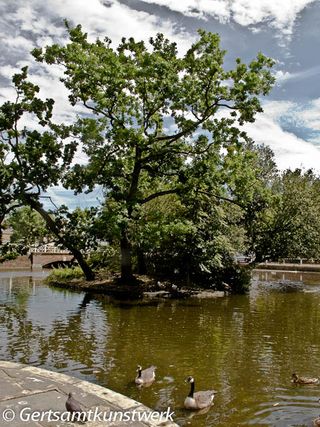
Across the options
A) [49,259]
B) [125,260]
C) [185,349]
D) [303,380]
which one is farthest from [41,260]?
[303,380]

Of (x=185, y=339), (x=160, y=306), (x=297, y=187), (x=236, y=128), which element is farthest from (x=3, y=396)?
(x=297, y=187)

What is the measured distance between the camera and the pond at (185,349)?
8156 mm

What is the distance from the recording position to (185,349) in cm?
1206

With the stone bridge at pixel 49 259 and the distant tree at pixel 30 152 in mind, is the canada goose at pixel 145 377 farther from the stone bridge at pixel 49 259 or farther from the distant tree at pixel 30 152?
the stone bridge at pixel 49 259

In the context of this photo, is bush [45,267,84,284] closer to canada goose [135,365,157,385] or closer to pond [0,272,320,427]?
pond [0,272,320,427]

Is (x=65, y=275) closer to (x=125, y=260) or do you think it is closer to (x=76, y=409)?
(x=125, y=260)

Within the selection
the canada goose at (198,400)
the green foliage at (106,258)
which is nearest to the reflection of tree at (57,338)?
the canada goose at (198,400)

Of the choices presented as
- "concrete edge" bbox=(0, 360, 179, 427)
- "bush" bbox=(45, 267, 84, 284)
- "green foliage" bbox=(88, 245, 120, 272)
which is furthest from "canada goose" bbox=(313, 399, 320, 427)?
"bush" bbox=(45, 267, 84, 284)

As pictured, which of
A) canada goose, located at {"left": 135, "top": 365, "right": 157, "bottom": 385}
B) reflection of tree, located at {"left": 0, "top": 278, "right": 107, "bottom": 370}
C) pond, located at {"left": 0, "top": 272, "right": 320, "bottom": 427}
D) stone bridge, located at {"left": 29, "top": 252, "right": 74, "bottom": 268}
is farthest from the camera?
stone bridge, located at {"left": 29, "top": 252, "right": 74, "bottom": 268}

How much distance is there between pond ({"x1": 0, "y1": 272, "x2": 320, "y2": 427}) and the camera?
321 inches

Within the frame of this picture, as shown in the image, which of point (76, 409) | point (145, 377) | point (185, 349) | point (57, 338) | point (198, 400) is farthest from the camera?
point (57, 338)

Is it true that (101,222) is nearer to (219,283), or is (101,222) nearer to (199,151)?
(199,151)

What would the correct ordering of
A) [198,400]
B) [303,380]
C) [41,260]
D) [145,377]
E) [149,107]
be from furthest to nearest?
[41,260], [149,107], [303,380], [145,377], [198,400]

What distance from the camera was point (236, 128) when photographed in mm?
22375
